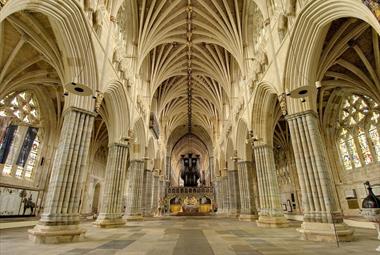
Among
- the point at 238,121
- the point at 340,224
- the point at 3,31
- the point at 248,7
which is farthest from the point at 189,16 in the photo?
the point at 340,224

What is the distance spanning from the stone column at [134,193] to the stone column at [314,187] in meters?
12.8

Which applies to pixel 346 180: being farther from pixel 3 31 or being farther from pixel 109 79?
pixel 3 31

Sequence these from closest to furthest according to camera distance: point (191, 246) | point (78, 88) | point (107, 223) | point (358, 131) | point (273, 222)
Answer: point (191, 246), point (78, 88), point (273, 222), point (107, 223), point (358, 131)

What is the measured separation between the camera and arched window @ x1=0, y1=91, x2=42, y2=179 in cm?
1567

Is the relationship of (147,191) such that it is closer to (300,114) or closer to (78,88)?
(78,88)

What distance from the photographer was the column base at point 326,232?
6.52 metres

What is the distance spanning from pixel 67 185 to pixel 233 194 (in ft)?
60.6

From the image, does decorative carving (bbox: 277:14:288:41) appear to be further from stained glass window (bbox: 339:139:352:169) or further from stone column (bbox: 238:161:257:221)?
stained glass window (bbox: 339:139:352:169)

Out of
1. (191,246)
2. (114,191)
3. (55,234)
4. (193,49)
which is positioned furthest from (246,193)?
(193,49)

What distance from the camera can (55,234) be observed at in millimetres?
6691

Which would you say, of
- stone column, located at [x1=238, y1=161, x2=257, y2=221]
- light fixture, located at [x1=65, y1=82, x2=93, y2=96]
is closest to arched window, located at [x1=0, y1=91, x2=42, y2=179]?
light fixture, located at [x1=65, y1=82, x2=93, y2=96]

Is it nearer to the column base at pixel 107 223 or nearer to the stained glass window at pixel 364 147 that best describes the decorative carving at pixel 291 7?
the stained glass window at pixel 364 147

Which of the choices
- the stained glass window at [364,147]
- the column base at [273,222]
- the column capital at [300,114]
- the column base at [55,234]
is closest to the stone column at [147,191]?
the column base at [273,222]

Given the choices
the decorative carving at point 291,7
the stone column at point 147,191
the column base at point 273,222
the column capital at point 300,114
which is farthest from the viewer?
the stone column at point 147,191
